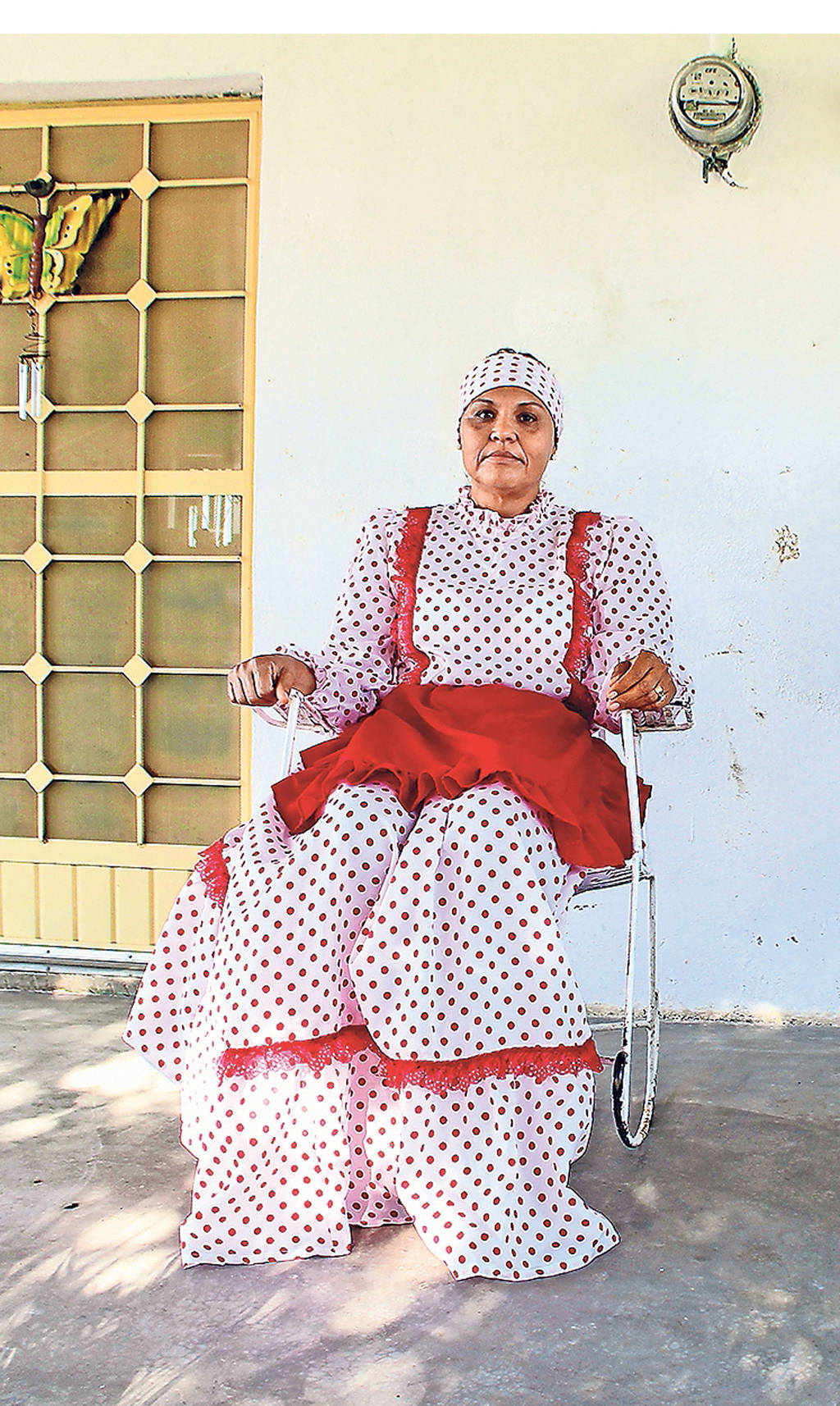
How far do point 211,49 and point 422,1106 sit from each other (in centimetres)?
290

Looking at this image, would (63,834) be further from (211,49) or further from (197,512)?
(211,49)

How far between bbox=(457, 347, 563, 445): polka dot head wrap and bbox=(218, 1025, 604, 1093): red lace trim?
53.8 inches

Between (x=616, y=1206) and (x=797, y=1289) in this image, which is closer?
(x=797, y=1289)

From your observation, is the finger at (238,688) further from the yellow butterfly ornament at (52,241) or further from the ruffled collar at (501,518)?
the yellow butterfly ornament at (52,241)

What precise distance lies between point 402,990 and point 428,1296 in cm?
46

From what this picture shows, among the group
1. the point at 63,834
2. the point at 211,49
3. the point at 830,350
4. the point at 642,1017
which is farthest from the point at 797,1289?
the point at 211,49

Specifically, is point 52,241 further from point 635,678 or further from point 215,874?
point 635,678

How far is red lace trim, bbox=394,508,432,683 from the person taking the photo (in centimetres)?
274

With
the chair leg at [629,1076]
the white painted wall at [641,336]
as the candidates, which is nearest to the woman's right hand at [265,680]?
the chair leg at [629,1076]

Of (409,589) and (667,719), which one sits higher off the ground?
(409,589)

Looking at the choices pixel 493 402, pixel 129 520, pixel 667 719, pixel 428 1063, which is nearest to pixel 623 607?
pixel 667 719

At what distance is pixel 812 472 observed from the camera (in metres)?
3.38

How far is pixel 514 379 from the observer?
9.13ft

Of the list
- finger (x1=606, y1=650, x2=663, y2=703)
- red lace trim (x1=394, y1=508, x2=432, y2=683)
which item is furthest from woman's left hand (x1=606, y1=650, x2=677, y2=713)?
red lace trim (x1=394, y1=508, x2=432, y2=683)
